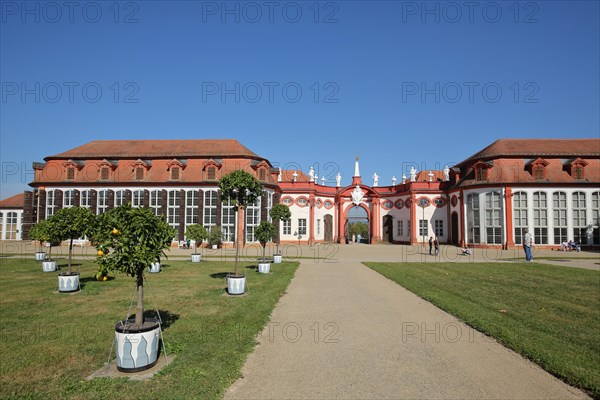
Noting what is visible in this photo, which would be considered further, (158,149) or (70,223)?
(158,149)

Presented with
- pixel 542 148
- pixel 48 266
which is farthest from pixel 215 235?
pixel 542 148

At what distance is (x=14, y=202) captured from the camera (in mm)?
47750

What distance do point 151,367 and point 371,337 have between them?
12.7 ft

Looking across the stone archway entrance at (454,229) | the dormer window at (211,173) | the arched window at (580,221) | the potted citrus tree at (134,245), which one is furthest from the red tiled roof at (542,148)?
the potted citrus tree at (134,245)

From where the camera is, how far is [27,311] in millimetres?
8773

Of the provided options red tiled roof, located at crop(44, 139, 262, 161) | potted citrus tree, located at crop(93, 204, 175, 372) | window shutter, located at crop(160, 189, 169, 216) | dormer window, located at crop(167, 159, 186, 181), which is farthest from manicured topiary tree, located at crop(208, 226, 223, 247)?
potted citrus tree, located at crop(93, 204, 175, 372)

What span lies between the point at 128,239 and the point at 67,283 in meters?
6.95

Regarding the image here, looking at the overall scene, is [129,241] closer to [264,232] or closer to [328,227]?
[264,232]

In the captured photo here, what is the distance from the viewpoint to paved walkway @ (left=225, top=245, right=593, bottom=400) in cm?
464

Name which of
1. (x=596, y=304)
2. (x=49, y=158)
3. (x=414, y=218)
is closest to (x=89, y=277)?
(x=596, y=304)

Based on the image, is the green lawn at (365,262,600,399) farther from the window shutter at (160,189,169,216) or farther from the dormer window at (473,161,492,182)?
the window shutter at (160,189,169,216)

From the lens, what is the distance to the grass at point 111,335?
184 inches

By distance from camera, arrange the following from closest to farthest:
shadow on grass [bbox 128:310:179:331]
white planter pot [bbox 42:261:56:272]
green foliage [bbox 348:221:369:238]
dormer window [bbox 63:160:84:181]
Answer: shadow on grass [bbox 128:310:179:331]
white planter pot [bbox 42:261:56:272]
dormer window [bbox 63:160:84:181]
green foliage [bbox 348:221:369:238]

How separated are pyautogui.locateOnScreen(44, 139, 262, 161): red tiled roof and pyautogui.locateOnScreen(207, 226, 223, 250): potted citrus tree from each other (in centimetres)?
790
